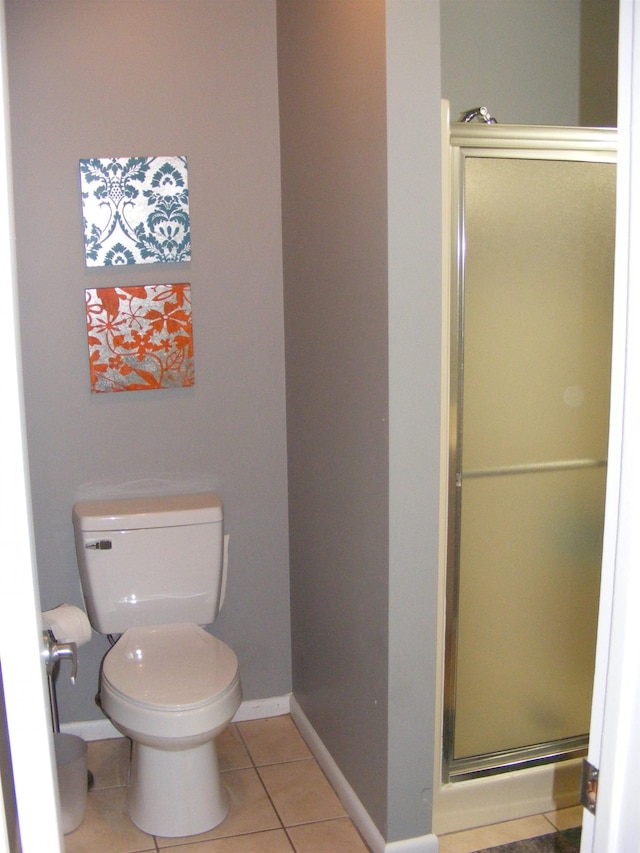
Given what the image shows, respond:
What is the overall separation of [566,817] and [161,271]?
2.06 m

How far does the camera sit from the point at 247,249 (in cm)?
274

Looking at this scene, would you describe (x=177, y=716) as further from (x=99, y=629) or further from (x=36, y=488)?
(x=36, y=488)

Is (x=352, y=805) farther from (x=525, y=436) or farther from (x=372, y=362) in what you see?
(x=372, y=362)

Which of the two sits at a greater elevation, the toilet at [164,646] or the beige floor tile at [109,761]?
the toilet at [164,646]

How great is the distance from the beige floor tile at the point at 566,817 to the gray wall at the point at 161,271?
114 cm

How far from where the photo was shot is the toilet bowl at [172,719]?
2195 mm

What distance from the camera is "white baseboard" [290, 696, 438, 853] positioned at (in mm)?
2117

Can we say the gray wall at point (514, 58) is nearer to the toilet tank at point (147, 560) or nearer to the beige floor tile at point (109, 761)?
the toilet tank at point (147, 560)

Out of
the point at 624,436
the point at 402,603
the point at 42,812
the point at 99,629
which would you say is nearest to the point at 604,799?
the point at 624,436

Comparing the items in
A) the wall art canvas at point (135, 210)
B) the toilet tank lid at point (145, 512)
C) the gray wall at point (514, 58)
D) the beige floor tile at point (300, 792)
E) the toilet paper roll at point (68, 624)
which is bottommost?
the beige floor tile at point (300, 792)

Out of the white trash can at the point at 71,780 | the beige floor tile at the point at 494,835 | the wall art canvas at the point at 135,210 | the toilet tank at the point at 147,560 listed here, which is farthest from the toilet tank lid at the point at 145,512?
the beige floor tile at the point at 494,835

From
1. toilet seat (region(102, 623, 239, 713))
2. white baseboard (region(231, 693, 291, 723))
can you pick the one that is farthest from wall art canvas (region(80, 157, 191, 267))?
white baseboard (region(231, 693, 291, 723))

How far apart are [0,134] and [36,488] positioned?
6.67 ft

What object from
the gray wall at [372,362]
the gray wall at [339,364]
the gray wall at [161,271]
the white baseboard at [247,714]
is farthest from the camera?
the white baseboard at [247,714]
